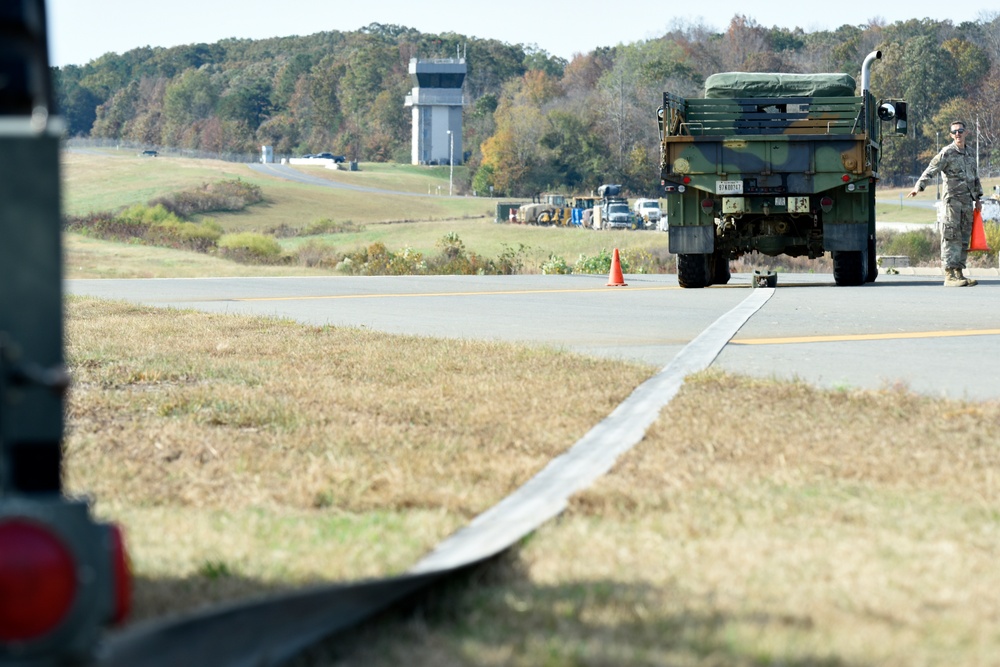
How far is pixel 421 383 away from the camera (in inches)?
309

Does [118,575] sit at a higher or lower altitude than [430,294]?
higher

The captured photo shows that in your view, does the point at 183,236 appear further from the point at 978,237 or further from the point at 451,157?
the point at 451,157

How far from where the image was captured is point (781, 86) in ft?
64.9

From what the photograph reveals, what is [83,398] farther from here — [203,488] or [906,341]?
[906,341]

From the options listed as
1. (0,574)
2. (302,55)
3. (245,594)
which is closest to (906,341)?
(245,594)

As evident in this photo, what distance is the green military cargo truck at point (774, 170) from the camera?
60.1ft

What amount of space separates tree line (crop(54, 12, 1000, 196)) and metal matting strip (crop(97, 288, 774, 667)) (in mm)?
58581

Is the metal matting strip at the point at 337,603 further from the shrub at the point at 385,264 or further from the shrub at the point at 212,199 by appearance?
the shrub at the point at 212,199

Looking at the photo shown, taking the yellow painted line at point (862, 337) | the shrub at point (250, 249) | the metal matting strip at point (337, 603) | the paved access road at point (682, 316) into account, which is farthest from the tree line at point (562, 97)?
the metal matting strip at point (337, 603)

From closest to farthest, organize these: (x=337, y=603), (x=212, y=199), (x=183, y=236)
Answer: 1. (x=337, y=603)
2. (x=183, y=236)
3. (x=212, y=199)

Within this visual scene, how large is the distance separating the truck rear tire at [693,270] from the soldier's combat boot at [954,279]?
10.7 feet

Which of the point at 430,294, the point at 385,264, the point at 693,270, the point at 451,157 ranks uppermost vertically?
the point at 451,157

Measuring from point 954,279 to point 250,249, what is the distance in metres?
25.4

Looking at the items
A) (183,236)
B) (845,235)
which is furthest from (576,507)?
(183,236)
